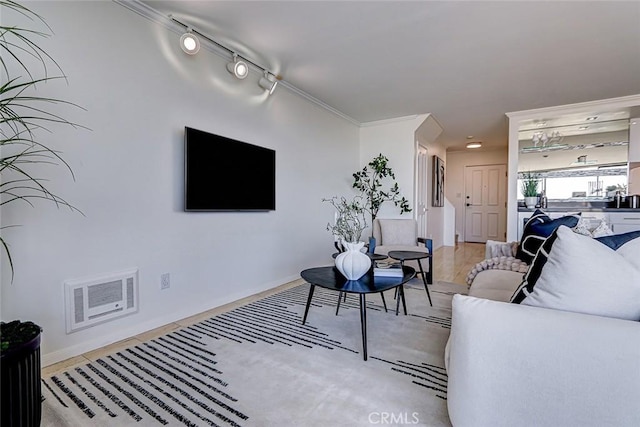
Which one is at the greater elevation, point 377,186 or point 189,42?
point 189,42

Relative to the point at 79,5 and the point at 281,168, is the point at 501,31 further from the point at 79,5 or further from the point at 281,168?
the point at 79,5

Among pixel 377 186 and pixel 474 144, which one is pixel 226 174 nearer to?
pixel 377 186

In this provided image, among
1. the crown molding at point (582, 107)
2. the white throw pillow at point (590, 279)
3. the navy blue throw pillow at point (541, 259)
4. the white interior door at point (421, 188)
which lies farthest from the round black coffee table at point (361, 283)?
the crown molding at point (582, 107)

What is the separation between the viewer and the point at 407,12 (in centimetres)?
227

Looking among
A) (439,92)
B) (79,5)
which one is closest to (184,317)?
(79,5)

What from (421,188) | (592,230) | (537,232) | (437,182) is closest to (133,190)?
(537,232)

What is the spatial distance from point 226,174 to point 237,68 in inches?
38.1

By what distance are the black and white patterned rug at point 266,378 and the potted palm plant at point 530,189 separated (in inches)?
124

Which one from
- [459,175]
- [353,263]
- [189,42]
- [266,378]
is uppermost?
[189,42]

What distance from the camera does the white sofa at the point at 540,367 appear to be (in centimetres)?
90

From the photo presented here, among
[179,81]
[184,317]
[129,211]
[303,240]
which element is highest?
[179,81]

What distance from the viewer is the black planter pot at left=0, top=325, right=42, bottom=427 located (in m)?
1.08

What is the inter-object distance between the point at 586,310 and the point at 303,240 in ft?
10.3

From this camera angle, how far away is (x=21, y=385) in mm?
1130
